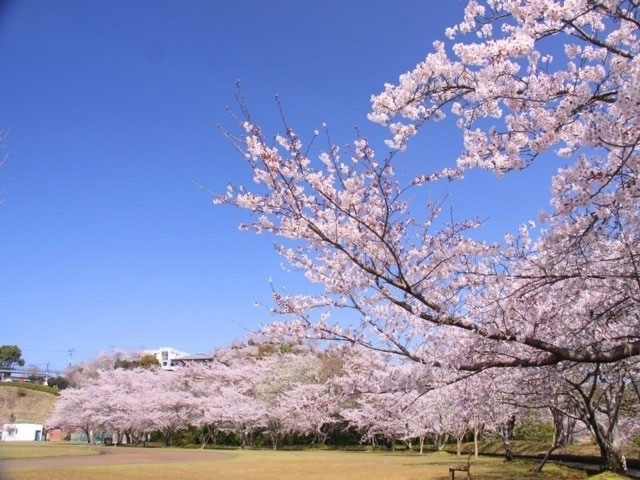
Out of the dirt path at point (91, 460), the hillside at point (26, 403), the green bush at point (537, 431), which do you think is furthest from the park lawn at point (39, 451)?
the hillside at point (26, 403)

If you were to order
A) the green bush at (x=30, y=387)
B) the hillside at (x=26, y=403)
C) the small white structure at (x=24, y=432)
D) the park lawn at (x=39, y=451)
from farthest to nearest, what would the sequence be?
the green bush at (x=30, y=387), the hillside at (x=26, y=403), the small white structure at (x=24, y=432), the park lawn at (x=39, y=451)

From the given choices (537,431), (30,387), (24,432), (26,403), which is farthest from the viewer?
(30,387)

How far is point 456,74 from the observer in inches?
182

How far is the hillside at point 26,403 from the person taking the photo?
52466mm

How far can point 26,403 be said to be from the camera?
53906 mm

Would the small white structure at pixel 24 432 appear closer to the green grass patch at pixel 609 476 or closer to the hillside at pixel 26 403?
the hillside at pixel 26 403

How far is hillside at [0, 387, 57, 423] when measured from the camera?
172 ft

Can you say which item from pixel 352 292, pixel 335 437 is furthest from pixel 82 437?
pixel 352 292

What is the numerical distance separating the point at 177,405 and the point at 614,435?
3246 cm

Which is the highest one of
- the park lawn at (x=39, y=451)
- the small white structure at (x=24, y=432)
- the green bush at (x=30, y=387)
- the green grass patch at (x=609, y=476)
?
the green bush at (x=30, y=387)

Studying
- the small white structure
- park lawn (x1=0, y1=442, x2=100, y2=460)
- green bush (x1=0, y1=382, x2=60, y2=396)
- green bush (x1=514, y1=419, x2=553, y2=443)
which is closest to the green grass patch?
green bush (x1=514, y1=419, x2=553, y2=443)

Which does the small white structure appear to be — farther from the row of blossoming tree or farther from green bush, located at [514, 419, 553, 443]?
green bush, located at [514, 419, 553, 443]

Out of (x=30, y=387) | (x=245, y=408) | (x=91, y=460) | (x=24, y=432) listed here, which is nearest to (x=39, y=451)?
(x=91, y=460)

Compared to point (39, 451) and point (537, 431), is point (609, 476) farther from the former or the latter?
point (39, 451)
